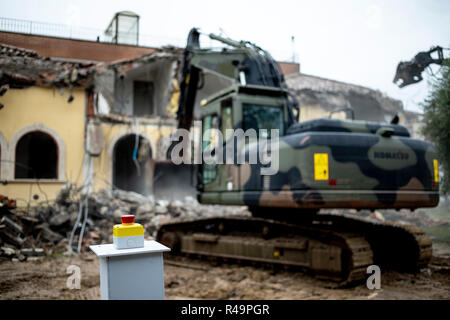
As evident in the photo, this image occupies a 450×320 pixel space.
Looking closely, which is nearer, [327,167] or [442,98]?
[442,98]

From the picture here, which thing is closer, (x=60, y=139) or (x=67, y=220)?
(x=67, y=220)

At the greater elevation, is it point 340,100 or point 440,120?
point 340,100

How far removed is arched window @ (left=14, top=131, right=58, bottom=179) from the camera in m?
4.68

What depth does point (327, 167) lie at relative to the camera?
15.8 ft

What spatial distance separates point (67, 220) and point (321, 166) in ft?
19.7

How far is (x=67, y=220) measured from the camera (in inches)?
340

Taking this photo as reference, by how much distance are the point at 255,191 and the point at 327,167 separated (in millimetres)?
1086

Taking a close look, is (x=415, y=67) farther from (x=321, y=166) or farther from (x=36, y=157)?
(x=36, y=157)

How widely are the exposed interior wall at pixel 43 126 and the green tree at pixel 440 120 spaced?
3.54 m

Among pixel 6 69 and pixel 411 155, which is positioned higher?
pixel 6 69

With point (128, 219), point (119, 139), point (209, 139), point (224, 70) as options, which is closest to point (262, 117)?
point (209, 139)

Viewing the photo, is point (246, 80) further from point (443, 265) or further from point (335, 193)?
point (443, 265)

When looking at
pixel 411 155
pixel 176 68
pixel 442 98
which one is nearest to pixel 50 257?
pixel 411 155

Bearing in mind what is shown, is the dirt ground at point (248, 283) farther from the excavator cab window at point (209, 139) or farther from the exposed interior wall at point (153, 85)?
the exposed interior wall at point (153, 85)
